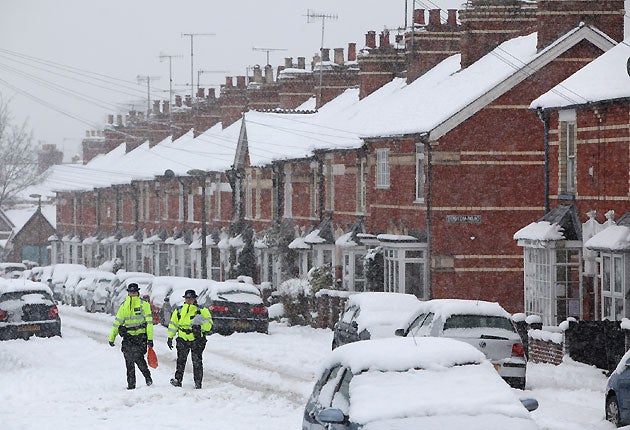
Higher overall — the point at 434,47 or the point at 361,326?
the point at 434,47

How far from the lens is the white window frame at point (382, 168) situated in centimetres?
4203

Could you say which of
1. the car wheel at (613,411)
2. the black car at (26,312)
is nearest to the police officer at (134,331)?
the car wheel at (613,411)

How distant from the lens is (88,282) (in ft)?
186

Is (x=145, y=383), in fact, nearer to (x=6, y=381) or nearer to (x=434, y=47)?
(x=6, y=381)

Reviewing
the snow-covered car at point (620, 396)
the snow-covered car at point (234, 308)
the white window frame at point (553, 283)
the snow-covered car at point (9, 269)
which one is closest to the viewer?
the snow-covered car at point (620, 396)

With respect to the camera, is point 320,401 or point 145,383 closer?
point 320,401

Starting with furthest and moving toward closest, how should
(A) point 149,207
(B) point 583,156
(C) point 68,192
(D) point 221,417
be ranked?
(C) point 68,192
(A) point 149,207
(B) point 583,156
(D) point 221,417

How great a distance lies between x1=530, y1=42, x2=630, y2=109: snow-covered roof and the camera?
28.5 meters

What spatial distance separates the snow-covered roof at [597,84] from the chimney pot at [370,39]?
18082 mm

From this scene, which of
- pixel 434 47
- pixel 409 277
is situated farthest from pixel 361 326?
pixel 434 47

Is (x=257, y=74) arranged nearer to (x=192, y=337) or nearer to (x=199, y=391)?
(x=192, y=337)

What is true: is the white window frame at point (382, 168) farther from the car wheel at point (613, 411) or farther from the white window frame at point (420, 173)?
the car wheel at point (613, 411)

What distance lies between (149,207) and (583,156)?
49290 millimetres

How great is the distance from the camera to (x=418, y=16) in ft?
152
